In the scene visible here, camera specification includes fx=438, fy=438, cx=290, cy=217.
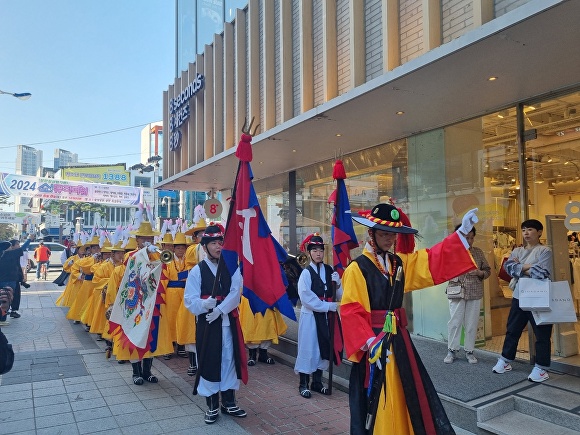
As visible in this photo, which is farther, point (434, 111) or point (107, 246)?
point (107, 246)

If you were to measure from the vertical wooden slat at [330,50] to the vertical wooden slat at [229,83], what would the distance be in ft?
13.7

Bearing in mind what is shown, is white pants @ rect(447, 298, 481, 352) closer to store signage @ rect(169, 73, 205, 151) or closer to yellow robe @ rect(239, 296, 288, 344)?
yellow robe @ rect(239, 296, 288, 344)

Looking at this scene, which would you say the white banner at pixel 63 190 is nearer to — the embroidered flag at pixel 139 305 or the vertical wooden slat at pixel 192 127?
the vertical wooden slat at pixel 192 127

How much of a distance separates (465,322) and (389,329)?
11.6ft

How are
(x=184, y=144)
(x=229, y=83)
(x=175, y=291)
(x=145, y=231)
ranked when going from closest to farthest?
(x=145, y=231) → (x=175, y=291) → (x=229, y=83) → (x=184, y=144)

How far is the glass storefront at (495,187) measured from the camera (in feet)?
20.3

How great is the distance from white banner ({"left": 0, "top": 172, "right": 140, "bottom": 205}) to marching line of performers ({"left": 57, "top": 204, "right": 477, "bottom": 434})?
57.6ft

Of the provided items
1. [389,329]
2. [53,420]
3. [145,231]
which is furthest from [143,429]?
[145,231]

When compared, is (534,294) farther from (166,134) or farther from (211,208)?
(166,134)

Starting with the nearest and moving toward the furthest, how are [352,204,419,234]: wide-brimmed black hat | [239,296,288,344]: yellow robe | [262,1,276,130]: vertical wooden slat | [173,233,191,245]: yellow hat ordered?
1. [352,204,419,234]: wide-brimmed black hat
2. [239,296,288,344]: yellow robe
3. [173,233,191,245]: yellow hat
4. [262,1,276,130]: vertical wooden slat

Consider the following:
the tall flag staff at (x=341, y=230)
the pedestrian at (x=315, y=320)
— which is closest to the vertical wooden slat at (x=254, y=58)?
the tall flag staff at (x=341, y=230)

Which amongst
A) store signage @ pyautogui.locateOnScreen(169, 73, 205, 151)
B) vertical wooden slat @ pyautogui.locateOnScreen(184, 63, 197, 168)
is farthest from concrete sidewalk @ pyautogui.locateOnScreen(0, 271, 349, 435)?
store signage @ pyautogui.locateOnScreen(169, 73, 205, 151)

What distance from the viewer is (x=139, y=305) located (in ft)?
19.4

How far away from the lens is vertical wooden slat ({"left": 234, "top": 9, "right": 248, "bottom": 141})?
1076cm
